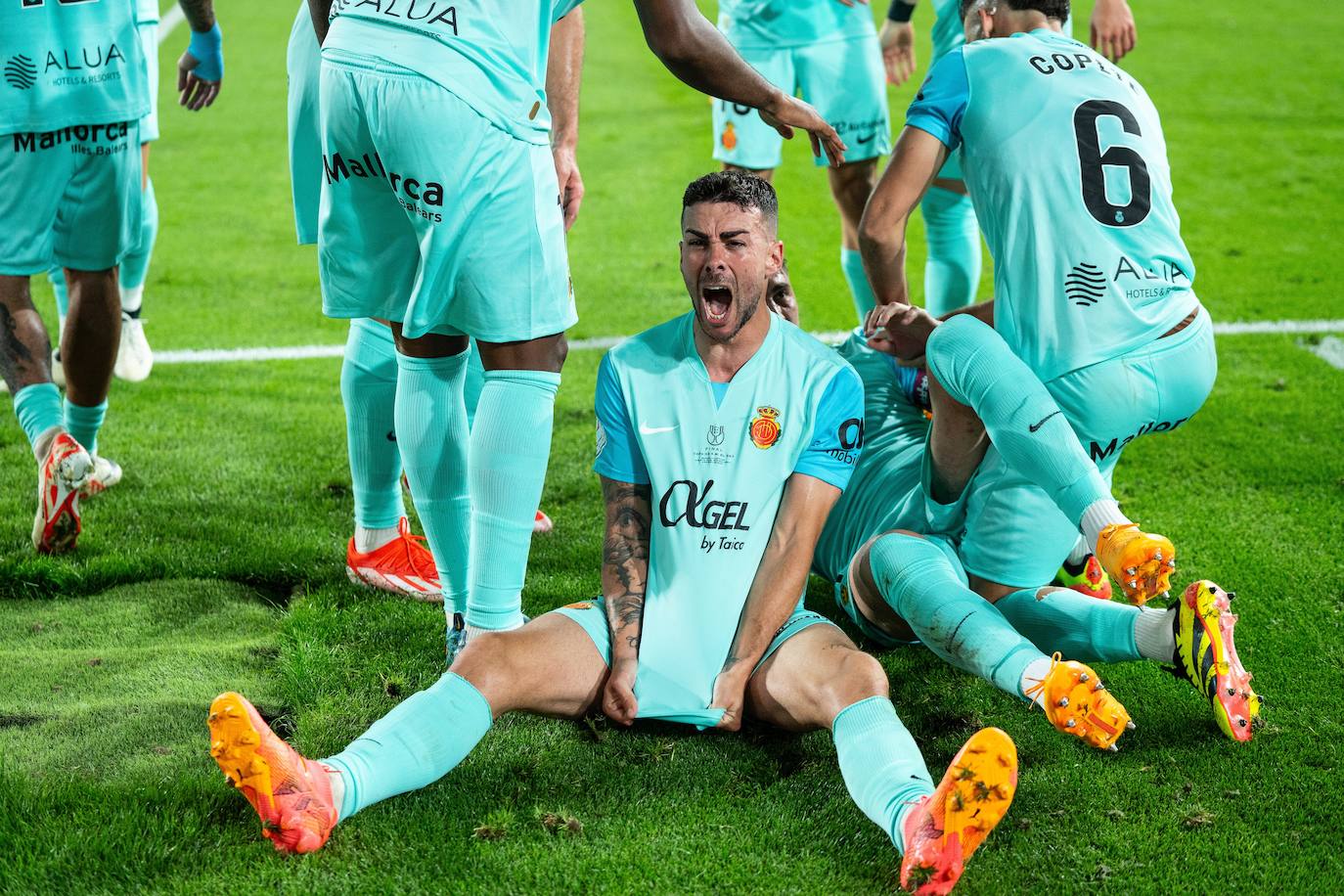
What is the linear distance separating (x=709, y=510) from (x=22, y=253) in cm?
221

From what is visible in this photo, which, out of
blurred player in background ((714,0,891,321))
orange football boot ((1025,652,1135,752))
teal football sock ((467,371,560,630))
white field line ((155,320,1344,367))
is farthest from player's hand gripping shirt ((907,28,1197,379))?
white field line ((155,320,1344,367))

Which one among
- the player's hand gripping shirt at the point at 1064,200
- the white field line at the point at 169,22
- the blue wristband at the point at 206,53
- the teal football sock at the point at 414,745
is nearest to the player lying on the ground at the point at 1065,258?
the player's hand gripping shirt at the point at 1064,200

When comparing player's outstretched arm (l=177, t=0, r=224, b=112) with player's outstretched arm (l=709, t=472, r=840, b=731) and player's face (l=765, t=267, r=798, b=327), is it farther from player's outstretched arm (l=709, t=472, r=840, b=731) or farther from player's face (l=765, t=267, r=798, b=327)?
player's outstretched arm (l=709, t=472, r=840, b=731)

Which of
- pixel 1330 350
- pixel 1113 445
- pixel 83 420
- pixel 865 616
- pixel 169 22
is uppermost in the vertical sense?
pixel 1113 445

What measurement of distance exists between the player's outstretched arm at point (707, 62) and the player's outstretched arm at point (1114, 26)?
5.53ft

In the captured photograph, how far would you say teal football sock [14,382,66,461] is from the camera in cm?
376

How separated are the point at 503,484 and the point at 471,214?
538 millimetres

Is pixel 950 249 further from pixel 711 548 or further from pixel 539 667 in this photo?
→ pixel 539 667

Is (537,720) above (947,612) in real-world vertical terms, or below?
below

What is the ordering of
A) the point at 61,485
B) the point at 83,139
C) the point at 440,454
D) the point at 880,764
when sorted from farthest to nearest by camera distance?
the point at 83,139 < the point at 61,485 < the point at 440,454 < the point at 880,764

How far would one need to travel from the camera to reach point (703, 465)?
9.48 ft

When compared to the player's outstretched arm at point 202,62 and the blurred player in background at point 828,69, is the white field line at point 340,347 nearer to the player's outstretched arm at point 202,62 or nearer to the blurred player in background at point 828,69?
the blurred player in background at point 828,69

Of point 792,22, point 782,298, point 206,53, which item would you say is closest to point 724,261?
point 782,298

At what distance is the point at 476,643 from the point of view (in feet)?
8.61
